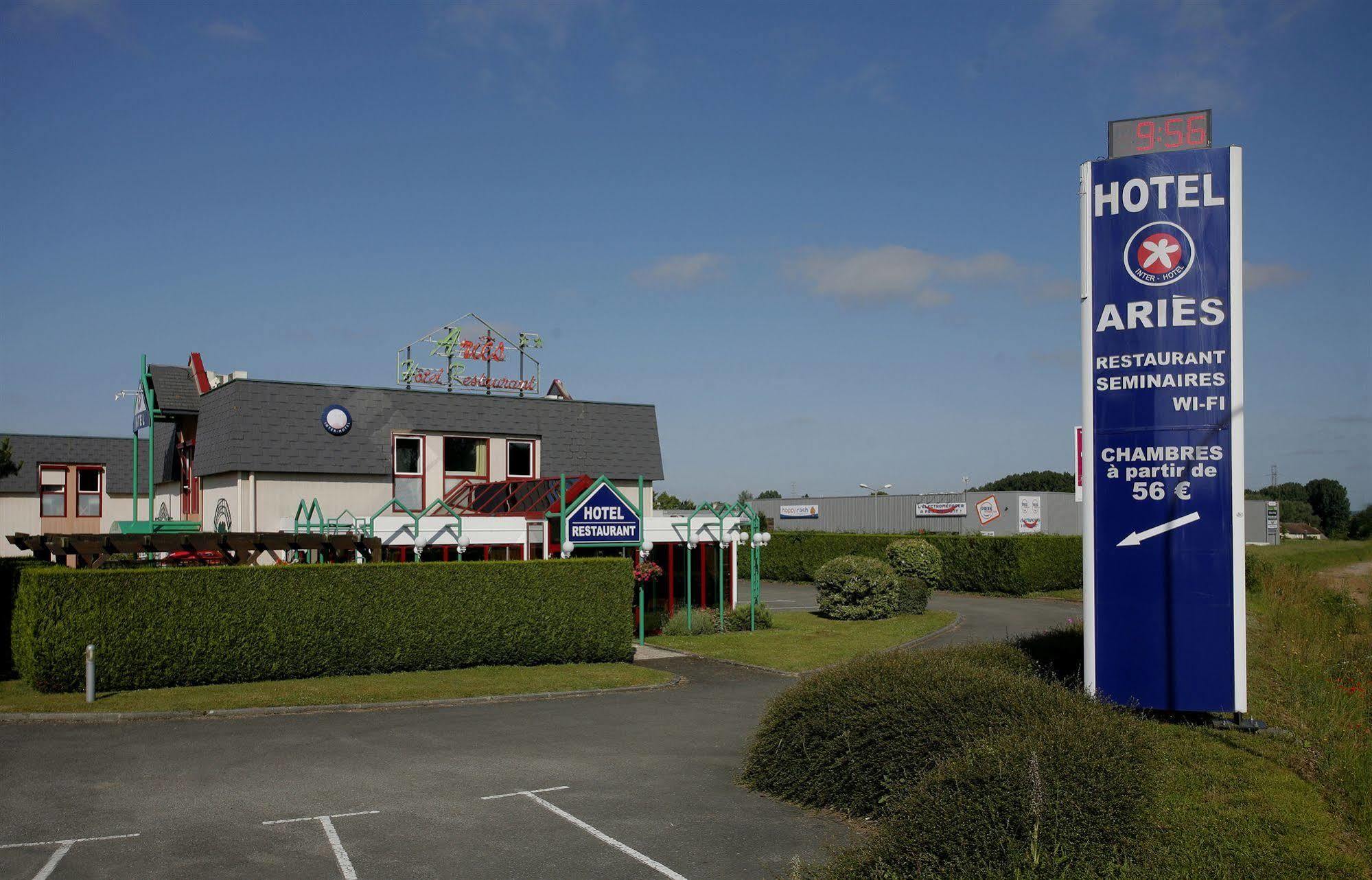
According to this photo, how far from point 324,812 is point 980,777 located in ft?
19.9

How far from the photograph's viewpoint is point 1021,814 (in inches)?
291

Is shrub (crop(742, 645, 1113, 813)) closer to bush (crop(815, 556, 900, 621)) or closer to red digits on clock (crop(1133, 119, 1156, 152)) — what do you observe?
red digits on clock (crop(1133, 119, 1156, 152))

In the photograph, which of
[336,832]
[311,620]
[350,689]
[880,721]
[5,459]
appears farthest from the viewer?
[5,459]

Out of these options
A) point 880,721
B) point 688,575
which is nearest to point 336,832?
point 880,721

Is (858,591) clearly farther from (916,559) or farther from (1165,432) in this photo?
(1165,432)

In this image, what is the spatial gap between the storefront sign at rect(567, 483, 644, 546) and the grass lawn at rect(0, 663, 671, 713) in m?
3.55

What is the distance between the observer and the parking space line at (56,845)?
8422 mm

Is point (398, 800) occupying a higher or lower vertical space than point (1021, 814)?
lower

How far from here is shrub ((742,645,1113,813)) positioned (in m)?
9.63

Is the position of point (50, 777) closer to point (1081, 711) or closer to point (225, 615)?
point (225, 615)

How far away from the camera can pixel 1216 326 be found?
1248 centimetres

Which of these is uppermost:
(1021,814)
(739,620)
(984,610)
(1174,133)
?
(1174,133)

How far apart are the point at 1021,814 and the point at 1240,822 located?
230 centimetres

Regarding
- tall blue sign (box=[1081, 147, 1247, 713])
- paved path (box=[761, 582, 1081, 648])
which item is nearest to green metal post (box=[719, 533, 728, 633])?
paved path (box=[761, 582, 1081, 648])
